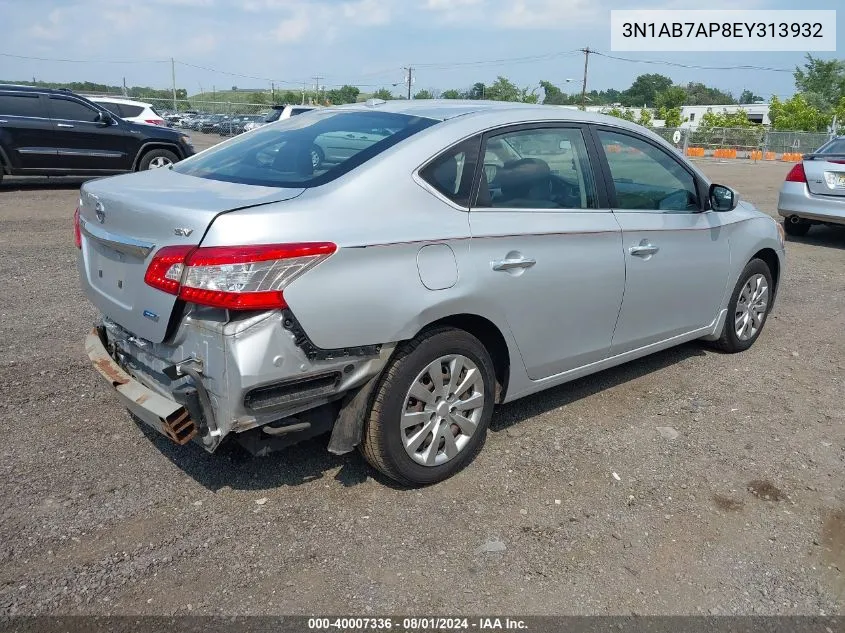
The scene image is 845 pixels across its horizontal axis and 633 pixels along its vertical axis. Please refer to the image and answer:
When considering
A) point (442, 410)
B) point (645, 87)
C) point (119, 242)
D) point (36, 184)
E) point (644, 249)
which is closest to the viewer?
point (119, 242)

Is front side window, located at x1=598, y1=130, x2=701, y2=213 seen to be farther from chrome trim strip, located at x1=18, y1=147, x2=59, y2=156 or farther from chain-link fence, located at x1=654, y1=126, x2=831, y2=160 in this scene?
chain-link fence, located at x1=654, y1=126, x2=831, y2=160

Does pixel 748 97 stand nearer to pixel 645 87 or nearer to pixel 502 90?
pixel 645 87

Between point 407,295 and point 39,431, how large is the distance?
222cm

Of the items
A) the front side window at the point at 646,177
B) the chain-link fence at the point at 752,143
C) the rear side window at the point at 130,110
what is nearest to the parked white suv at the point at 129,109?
the rear side window at the point at 130,110

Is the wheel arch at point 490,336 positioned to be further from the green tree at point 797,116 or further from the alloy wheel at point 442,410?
the green tree at point 797,116

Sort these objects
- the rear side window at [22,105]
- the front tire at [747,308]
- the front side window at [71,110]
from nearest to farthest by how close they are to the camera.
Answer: the front tire at [747,308], the rear side window at [22,105], the front side window at [71,110]

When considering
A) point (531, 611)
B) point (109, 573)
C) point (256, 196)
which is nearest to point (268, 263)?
point (256, 196)

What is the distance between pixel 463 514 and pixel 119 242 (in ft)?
6.28

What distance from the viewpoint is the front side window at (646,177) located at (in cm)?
409

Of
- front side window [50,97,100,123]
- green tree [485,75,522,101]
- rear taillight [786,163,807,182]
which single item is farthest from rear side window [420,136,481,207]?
green tree [485,75,522,101]

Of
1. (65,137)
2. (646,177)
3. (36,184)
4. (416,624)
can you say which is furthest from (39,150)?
(416,624)

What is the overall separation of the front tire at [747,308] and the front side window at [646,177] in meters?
0.89

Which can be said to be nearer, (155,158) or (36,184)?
(155,158)

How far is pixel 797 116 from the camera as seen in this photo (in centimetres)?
5603
